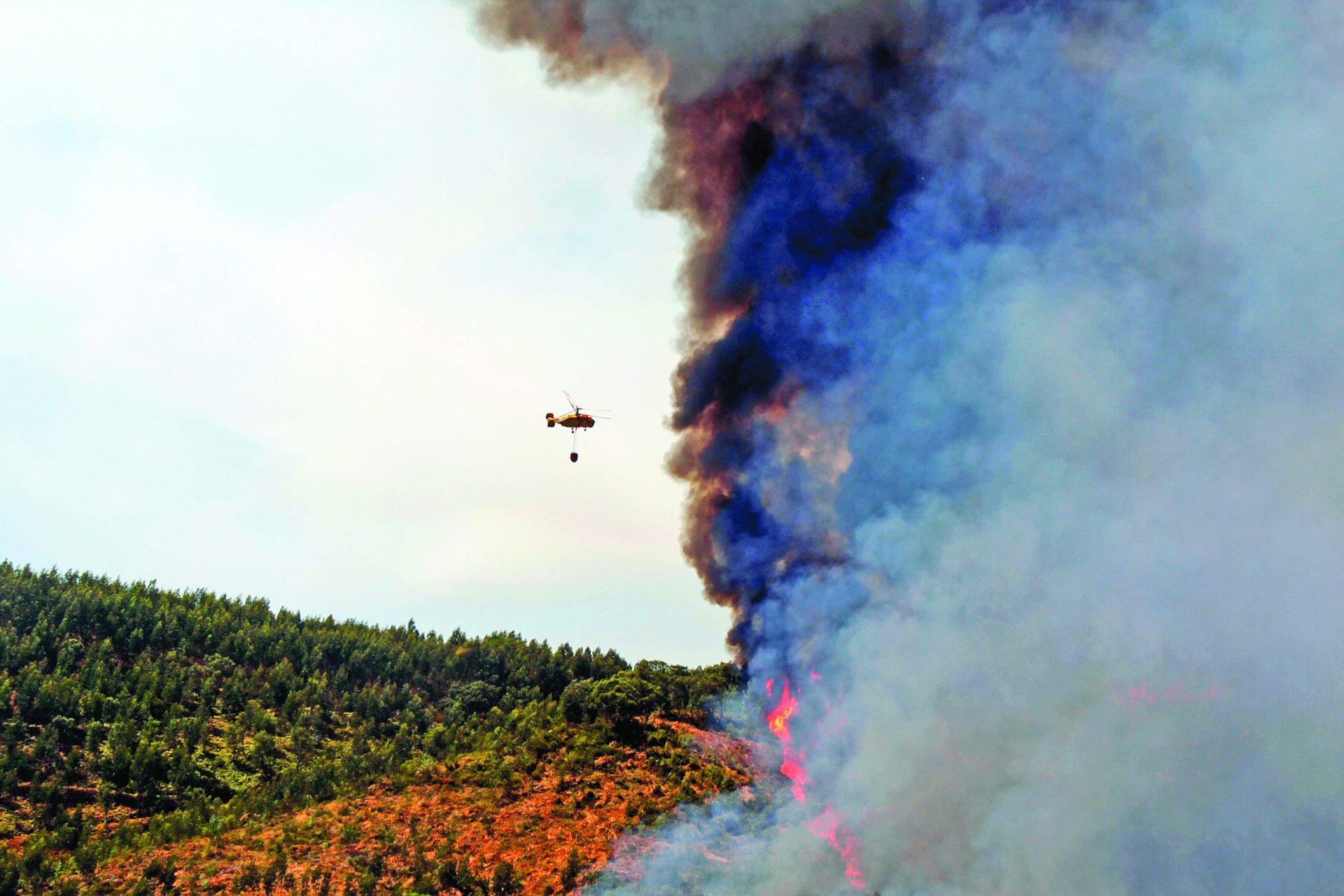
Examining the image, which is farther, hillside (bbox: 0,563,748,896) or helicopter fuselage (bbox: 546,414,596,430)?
helicopter fuselage (bbox: 546,414,596,430)

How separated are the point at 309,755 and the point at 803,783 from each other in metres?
43.7

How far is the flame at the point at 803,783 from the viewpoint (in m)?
65.8

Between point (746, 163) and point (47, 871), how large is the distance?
72640 millimetres

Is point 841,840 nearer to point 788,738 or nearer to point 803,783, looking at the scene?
point 803,783

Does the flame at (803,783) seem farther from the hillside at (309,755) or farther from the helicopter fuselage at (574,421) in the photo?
the helicopter fuselage at (574,421)

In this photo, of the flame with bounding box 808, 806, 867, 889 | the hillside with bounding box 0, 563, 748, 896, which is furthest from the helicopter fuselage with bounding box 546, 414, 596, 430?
the flame with bounding box 808, 806, 867, 889

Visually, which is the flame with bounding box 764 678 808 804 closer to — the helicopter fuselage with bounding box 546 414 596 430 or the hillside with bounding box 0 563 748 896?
the hillside with bounding box 0 563 748 896

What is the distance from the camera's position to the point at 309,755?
90.5 m

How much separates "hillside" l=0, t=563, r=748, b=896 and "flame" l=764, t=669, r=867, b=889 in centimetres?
404

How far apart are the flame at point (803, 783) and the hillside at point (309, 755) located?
13.2 ft

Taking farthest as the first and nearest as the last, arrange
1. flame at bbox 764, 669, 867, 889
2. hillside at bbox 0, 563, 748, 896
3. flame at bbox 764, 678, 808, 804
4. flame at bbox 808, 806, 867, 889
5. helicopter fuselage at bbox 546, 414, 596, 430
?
1. helicopter fuselage at bbox 546, 414, 596, 430
2. flame at bbox 764, 678, 808, 804
3. hillside at bbox 0, 563, 748, 896
4. flame at bbox 764, 669, 867, 889
5. flame at bbox 808, 806, 867, 889

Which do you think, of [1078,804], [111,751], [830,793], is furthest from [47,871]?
[1078,804]

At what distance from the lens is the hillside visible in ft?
221

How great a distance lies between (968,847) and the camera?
63.6m
